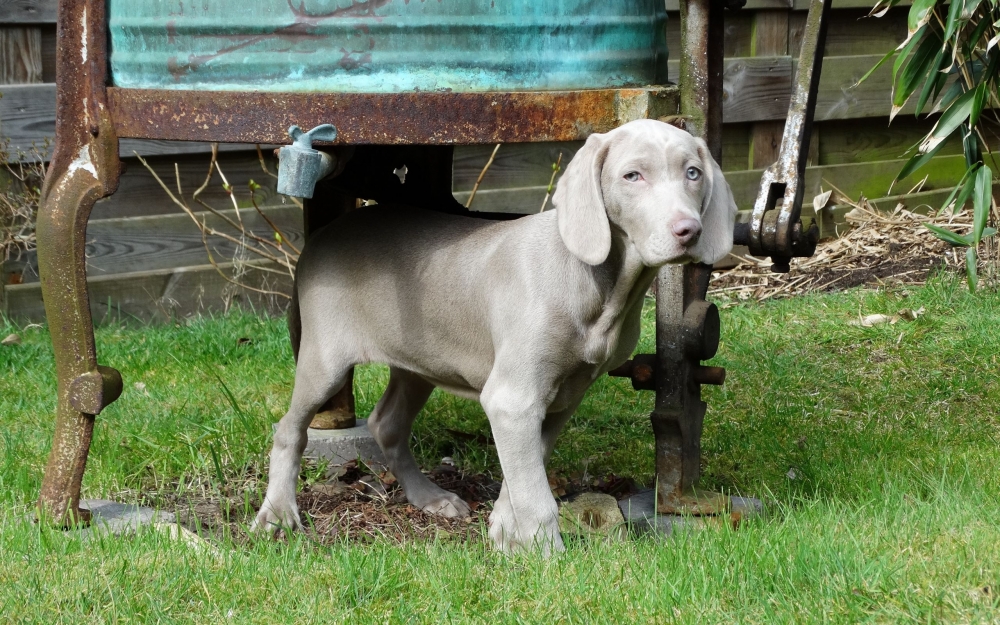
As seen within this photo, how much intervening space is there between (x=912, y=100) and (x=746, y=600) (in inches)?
224

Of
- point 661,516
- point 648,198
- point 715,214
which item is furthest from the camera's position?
point 661,516

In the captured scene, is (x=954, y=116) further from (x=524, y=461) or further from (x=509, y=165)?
(x=509, y=165)

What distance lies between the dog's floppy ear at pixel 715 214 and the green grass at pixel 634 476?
0.65 metres

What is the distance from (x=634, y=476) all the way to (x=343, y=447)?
2.99ft

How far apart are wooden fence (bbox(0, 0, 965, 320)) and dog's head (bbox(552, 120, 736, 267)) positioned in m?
3.36

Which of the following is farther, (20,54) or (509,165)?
(509,165)

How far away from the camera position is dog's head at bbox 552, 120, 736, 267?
240cm

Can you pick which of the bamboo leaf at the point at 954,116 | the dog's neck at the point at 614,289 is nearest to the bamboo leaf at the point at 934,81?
the bamboo leaf at the point at 954,116

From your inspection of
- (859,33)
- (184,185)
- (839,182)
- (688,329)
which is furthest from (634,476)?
(859,33)

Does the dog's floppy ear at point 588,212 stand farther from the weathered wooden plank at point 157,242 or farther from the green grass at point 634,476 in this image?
the weathered wooden plank at point 157,242

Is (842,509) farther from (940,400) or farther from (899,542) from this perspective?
(940,400)

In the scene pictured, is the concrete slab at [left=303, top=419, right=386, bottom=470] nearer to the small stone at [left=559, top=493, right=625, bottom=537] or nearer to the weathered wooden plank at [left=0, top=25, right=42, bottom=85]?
the small stone at [left=559, top=493, right=625, bottom=537]

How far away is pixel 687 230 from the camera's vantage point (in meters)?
2.35

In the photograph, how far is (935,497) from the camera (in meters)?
2.93
